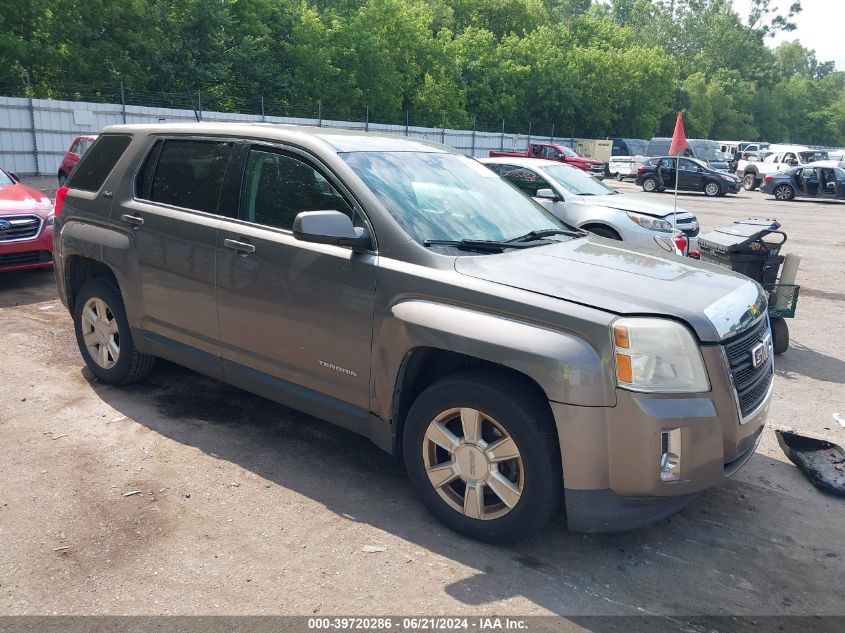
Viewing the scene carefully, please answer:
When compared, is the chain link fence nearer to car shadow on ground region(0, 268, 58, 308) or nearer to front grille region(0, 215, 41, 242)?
car shadow on ground region(0, 268, 58, 308)

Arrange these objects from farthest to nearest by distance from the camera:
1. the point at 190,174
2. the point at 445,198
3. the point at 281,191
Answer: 1. the point at 190,174
2. the point at 281,191
3. the point at 445,198

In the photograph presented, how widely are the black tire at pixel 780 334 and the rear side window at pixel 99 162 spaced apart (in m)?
5.71

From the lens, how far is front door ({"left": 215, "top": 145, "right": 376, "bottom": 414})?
3809mm

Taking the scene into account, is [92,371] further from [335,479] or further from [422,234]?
[422,234]

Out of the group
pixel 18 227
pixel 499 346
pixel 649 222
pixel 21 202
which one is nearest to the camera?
pixel 499 346

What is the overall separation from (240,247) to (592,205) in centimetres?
726

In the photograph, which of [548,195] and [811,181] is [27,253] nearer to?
[548,195]

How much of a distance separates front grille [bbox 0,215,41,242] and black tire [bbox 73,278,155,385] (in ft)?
11.7

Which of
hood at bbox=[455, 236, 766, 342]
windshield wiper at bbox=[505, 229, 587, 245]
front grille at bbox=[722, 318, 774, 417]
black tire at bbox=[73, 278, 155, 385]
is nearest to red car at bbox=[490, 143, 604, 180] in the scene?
black tire at bbox=[73, 278, 155, 385]

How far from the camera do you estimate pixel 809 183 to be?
26625 millimetres

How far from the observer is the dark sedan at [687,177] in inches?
1110

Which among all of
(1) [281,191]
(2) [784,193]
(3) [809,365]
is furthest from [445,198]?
(2) [784,193]

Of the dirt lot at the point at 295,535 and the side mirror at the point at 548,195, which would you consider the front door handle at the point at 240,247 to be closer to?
the dirt lot at the point at 295,535

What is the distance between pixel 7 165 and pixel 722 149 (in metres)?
41.6
